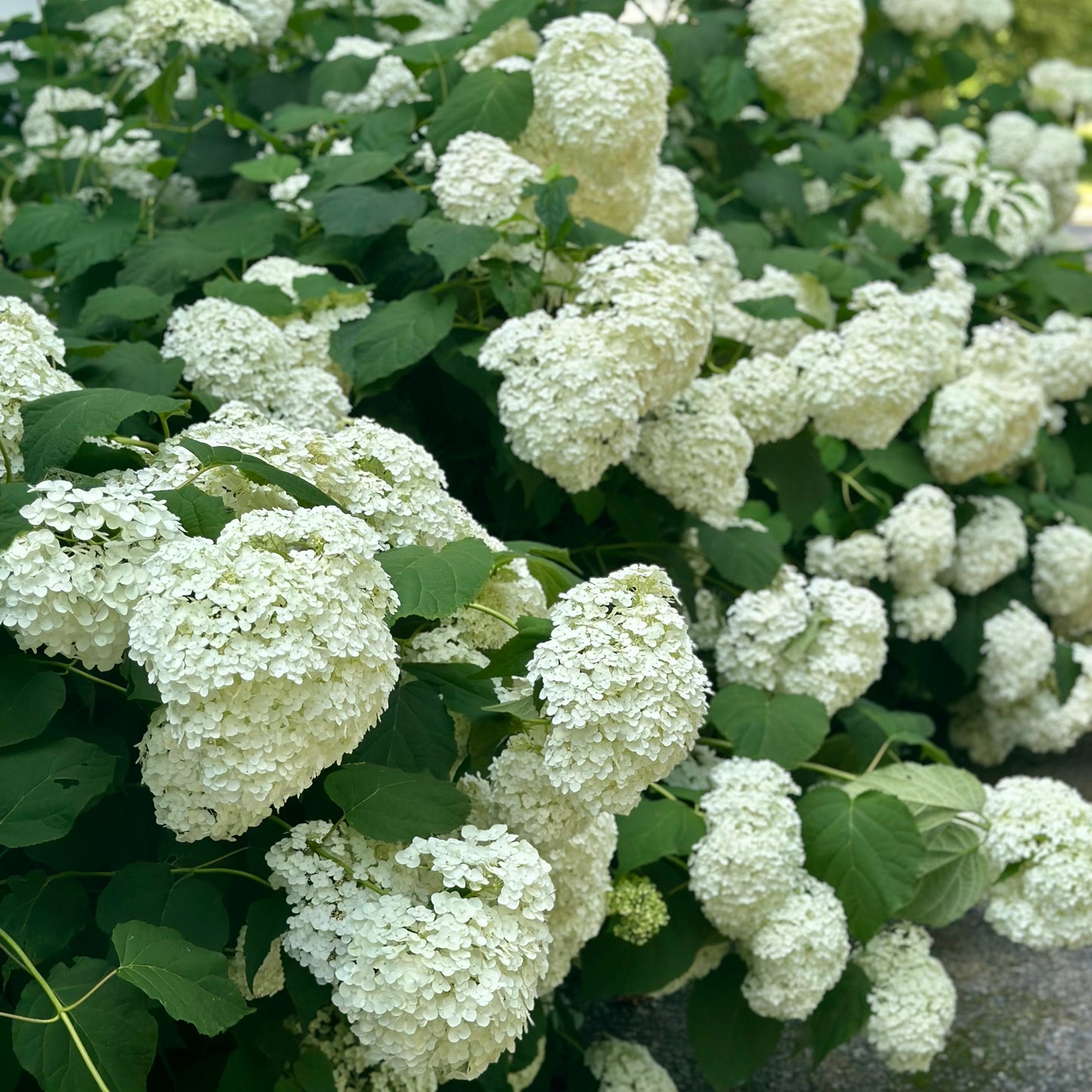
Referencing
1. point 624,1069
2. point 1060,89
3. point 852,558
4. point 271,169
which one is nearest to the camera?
point 624,1069

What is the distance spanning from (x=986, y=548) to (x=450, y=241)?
1.87 meters

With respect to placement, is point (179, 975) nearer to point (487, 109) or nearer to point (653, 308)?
point (653, 308)

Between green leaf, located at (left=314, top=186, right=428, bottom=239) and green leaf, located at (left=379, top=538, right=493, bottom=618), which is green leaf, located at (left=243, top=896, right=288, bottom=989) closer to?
green leaf, located at (left=379, top=538, right=493, bottom=618)

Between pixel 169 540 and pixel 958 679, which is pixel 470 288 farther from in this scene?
pixel 958 679

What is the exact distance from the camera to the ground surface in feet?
9.41

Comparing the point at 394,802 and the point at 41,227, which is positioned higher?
the point at 394,802

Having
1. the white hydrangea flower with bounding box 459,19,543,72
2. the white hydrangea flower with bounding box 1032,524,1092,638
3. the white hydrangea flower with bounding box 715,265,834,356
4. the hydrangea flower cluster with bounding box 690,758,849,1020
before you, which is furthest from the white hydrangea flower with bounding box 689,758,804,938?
the white hydrangea flower with bounding box 1032,524,1092,638

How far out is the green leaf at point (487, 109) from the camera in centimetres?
266

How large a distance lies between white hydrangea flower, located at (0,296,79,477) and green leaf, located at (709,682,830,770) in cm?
120

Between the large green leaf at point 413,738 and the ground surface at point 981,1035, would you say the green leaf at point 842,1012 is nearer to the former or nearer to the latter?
the ground surface at point 981,1035

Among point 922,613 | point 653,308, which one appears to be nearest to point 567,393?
point 653,308

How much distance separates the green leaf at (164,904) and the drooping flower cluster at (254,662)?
0.14m

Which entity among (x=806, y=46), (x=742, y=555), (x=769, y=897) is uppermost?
(x=806, y=46)

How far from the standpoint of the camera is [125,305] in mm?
2414
